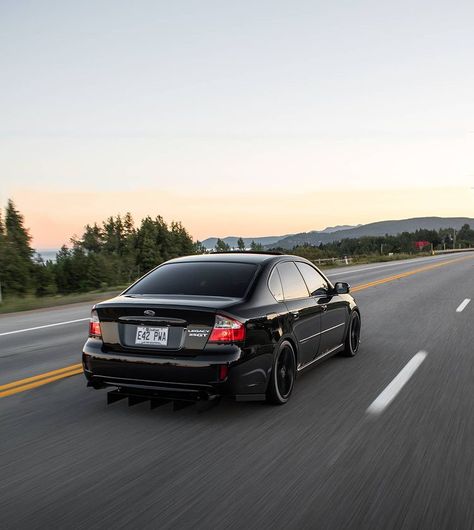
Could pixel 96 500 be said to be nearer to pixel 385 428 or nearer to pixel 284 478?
pixel 284 478

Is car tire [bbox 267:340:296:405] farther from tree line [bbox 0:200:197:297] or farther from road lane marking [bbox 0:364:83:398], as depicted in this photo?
tree line [bbox 0:200:197:297]

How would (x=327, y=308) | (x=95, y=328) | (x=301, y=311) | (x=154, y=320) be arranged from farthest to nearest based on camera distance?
(x=327, y=308)
(x=301, y=311)
(x=95, y=328)
(x=154, y=320)

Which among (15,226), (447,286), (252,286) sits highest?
(15,226)

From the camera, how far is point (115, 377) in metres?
5.21

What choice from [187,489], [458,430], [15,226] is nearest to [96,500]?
[187,489]

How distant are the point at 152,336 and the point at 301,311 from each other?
180cm

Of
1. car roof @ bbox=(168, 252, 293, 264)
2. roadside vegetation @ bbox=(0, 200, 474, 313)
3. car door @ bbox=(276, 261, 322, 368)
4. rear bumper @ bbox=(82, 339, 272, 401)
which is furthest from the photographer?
roadside vegetation @ bbox=(0, 200, 474, 313)

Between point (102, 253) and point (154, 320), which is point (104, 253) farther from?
point (154, 320)

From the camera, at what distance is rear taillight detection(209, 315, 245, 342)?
16.4 feet

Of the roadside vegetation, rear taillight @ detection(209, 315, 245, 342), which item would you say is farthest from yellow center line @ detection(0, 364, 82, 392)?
the roadside vegetation

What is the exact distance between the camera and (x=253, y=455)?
421 centimetres

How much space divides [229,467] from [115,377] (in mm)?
1636

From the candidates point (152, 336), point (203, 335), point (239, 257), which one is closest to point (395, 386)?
point (239, 257)

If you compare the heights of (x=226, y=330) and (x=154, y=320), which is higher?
(x=154, y=320)
